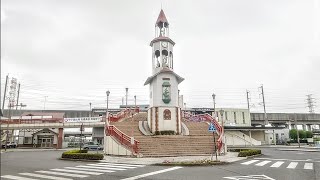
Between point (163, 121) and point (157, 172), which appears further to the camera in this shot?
point (163, 121)

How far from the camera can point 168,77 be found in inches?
1204

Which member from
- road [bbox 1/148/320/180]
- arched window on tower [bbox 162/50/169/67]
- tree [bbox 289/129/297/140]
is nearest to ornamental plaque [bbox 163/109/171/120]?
arched window on tower [bbox 162/50/169/67]

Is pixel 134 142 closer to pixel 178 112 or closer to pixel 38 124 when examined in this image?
pixel 178 112

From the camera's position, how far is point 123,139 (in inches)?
936

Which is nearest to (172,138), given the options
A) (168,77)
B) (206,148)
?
(206,148)

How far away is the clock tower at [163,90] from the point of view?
29.3 m

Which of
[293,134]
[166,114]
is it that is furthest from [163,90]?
[293,134]

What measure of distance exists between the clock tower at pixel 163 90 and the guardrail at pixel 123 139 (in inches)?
216

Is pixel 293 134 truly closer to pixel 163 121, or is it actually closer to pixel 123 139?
pixel 163 121

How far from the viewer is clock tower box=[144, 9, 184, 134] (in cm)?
2931

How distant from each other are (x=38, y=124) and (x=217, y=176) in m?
43.3

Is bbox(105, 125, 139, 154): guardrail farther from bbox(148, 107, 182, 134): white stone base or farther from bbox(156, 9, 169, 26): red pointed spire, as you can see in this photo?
bbox(156, 9, 169, 26): red pointed spire

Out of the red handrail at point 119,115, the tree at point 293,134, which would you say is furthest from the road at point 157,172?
the tree at point 293,134

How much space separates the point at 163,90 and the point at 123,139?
8319 mm
